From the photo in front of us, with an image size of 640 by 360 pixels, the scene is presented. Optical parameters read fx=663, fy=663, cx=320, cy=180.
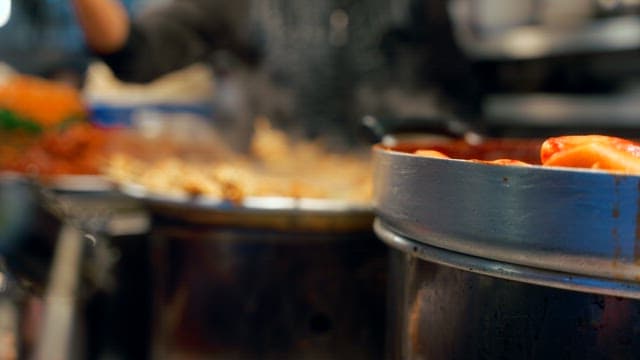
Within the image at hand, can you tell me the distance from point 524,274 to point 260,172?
0.93 m

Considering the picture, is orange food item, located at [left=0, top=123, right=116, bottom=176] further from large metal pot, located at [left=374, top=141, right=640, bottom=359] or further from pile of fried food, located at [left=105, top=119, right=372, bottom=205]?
large metal pot, located at [left=374, top=141, right=640, bottom=359]

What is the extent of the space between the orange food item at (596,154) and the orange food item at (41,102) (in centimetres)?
178

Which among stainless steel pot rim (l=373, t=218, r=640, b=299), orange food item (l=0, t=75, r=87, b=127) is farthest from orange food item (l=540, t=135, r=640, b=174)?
orange food item (l=0, t=75, r=87, b=127)

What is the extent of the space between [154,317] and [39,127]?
1.00 m

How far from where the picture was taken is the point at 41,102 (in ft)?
6.97

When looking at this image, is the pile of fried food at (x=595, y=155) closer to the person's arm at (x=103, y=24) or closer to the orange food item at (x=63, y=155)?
the orange food item at (x=63, y=155)

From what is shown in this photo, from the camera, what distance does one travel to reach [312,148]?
172 centimetres

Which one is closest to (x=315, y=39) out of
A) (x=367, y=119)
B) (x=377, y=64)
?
(x=377, y=64)

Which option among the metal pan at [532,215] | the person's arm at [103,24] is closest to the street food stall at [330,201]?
the metal pan at [532,215]

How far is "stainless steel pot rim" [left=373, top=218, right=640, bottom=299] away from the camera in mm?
556

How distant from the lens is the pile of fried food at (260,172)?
1176 mm

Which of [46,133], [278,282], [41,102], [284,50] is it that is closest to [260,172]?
[278,282]

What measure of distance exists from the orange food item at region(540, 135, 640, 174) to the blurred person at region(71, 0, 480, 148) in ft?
4.25

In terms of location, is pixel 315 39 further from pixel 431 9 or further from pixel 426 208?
pixel 426 208
